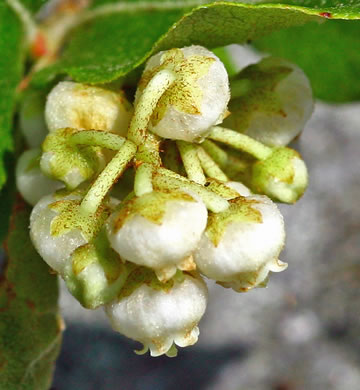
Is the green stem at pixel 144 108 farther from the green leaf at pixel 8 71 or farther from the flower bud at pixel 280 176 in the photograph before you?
the green leaf at pixel 8 71

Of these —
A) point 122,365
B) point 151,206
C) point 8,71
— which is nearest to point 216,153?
point 151,206

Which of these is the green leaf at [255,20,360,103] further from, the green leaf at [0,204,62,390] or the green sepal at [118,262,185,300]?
the green sepal at [118,262,185,300]

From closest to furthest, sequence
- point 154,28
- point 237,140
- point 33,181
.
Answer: point 237,140 → point 33,181 → point 154,28

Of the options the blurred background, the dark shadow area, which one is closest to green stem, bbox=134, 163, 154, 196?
the blurred background

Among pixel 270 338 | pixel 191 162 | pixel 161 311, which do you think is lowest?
pixel 270 338

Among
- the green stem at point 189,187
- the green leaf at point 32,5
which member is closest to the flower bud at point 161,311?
the green stem at point 189,187

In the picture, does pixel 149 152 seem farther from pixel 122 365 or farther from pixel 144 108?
pixel 122 365

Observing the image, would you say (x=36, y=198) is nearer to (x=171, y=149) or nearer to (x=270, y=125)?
(x=171, y=149)
